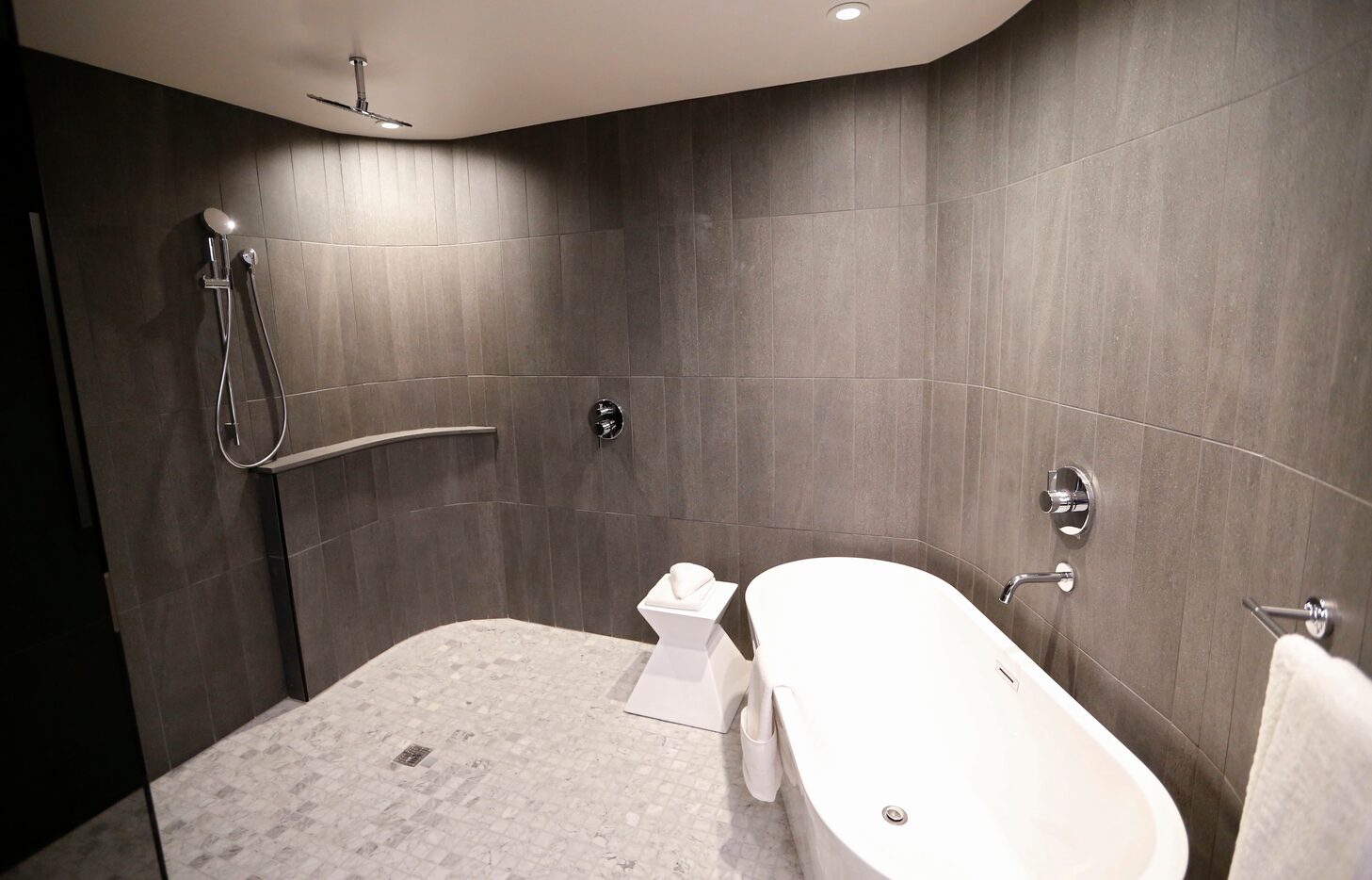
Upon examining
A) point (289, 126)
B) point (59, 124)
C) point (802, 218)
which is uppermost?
point (289, 126)

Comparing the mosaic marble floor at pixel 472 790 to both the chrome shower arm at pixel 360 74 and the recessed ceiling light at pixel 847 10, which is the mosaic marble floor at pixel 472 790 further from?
the recessed ceiling light at pixel 847 10

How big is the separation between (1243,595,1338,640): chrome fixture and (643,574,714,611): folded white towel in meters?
1.94

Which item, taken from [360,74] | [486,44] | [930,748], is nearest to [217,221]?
[360,74]

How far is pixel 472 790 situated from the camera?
2.43 meters

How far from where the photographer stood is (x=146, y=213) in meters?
2.42

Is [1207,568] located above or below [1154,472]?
below

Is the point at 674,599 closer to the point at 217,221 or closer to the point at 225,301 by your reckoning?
the point at 225,301

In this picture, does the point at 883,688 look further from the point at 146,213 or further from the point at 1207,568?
the point at 146,213

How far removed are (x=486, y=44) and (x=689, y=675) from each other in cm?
249

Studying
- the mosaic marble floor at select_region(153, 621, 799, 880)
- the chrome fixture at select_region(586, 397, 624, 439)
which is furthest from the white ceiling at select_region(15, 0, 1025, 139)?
the mosaic marble floor at select_region(153, 621, 799, 880)

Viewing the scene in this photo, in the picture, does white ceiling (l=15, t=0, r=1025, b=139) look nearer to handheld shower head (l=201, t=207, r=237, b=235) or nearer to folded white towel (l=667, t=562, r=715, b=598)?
handheld shower head (l=201, t=207, r=237, b=235)

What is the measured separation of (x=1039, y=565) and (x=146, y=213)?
3.32 m

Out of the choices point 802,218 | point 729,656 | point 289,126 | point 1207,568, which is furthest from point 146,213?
point 1207,568

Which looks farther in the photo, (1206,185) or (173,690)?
(173,690)
